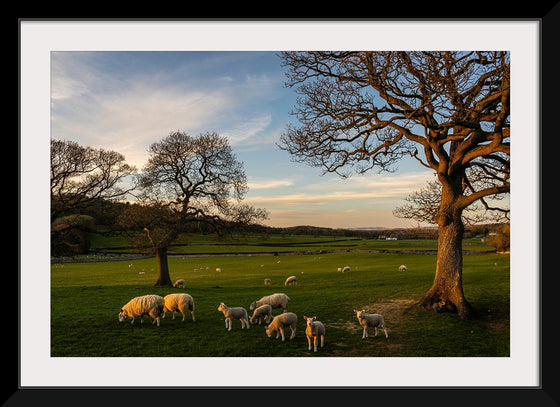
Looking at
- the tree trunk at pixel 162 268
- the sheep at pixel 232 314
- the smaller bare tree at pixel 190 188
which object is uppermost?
the smaller bare tree at pixel 190 188

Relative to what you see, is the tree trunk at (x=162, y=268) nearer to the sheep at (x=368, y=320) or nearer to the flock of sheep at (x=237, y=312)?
the flock of sheep at (x=237, y=312)

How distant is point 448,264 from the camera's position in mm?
8781

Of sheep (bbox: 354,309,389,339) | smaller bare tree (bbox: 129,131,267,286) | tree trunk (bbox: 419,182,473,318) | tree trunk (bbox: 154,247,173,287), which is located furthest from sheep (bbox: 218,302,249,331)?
tree trunk (bbox: 154,247,173,287)

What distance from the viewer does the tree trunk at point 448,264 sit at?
859cm

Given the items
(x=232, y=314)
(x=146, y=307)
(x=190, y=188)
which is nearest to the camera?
(x=232, y=314)

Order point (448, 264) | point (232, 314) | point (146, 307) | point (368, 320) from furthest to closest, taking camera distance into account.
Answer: point (448, 264) < point (146, 307) < point (232, 314) < point (368, 320)

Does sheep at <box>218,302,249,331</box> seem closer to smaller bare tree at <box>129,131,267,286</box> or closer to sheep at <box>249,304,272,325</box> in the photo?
sheep at <box>249,304,272,325</box>

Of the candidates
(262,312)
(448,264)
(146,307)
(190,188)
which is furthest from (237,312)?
(190,188)

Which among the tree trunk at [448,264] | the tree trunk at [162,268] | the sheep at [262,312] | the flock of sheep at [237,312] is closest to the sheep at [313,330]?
the flock of sheep at [237,312]

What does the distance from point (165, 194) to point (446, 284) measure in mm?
14008

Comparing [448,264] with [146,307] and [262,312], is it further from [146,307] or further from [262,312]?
[146,307]
